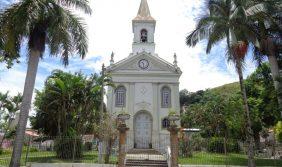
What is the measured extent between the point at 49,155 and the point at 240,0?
579 inches

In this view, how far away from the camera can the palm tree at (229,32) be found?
1723cm

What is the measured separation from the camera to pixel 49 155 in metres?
21.8

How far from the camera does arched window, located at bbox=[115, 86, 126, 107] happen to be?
3216cm

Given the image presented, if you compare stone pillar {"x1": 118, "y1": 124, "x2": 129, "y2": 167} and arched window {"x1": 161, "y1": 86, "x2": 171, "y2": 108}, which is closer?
stone pillar {"x1": 118, "y1": 124, "x2": 129, "y2": 167}

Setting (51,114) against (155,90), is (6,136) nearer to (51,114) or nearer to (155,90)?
(51,114)

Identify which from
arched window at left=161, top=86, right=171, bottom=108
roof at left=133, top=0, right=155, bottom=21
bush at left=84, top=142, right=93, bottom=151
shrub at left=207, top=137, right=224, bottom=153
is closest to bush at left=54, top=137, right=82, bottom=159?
bush at left=84, top=142, right=93, bottom=151

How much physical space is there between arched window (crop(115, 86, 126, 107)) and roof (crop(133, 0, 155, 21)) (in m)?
8.60

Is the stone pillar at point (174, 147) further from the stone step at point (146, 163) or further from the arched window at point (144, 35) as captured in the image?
the arched window at point (144, 35)

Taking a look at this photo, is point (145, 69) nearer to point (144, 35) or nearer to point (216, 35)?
point (144, 35)

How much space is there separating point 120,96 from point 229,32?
16.2 m

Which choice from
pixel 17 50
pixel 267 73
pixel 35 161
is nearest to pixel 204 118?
pixel 267 73

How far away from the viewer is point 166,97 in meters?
32.5

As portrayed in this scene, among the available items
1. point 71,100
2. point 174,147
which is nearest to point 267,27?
point 174,147

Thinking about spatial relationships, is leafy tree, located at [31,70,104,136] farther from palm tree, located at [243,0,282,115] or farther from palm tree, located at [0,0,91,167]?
palm tree, located at [243,0,282,115]
